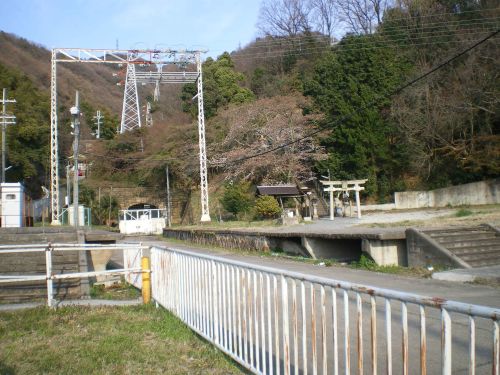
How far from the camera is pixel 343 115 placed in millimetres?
40656

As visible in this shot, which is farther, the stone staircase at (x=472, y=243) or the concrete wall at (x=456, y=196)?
the concrete wall at (x=456, y=196)

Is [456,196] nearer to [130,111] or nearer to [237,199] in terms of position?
[237,199]

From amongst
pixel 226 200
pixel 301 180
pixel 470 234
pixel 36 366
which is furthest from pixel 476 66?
pixel 36 366

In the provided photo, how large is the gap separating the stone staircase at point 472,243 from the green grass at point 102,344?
8626mm

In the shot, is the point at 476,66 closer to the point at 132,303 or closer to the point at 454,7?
the point at 454,7

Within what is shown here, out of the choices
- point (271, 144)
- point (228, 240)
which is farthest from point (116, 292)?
point (271, 144)

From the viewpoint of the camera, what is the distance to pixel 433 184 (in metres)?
36.1

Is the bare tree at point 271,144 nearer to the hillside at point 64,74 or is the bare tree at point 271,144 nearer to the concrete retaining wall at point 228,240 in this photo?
the concrete retaining wall at point 228,240

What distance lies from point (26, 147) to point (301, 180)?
1189 inches

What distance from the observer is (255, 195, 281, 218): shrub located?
3244cm

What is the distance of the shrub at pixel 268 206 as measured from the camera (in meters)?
32.4

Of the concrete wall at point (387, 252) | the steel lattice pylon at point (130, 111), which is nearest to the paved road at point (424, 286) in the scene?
the concrete wall at point (387, 252)

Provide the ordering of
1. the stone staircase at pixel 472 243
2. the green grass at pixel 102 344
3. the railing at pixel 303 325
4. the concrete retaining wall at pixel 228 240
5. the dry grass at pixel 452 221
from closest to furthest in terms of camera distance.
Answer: the railing at pixel 303 325 → the green grass at pixel 102 344 → the stone staircase at pixel 472 243 → the dry grass at pixel 452 221 → the concrete retaining wall at pixel 228 240

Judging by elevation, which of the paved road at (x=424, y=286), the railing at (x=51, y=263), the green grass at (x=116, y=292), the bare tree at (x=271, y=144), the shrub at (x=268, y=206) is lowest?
the paved road at (x=424, y=286)
